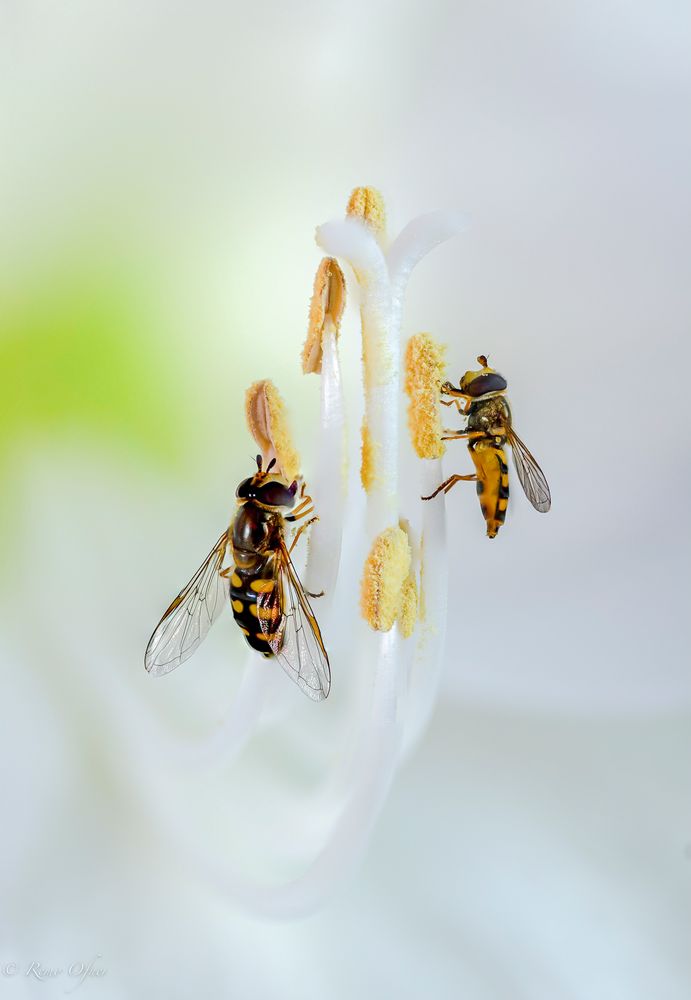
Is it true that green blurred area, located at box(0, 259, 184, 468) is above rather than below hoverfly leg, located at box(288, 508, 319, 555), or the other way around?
above

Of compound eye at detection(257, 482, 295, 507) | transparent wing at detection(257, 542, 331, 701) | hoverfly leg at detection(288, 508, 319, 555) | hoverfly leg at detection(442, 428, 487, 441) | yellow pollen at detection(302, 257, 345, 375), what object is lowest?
transparent wing at detection(257, 542, 331, 701)

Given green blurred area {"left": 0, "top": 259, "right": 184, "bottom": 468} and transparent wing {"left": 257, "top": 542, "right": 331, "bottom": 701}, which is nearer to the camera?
transparent wing {"left": 257, "top": 542, "right": 331, "bottom": 701}

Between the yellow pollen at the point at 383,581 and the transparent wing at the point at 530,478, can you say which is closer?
the yellow pollen at the point at 383,581

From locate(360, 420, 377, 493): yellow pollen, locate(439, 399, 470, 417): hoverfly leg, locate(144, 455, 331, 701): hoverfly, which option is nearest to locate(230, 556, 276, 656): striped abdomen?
locate(144, 455, 331, 701): hoverfly

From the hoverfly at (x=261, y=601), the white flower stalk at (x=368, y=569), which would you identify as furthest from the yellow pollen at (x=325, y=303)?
the hoverfly at (x=261, y=601)

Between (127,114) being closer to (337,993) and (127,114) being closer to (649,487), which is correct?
(649,487)

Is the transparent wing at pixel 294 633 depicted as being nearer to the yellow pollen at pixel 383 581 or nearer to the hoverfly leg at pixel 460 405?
the yellow pollen at pixel 383 581

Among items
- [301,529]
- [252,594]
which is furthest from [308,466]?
[252,594]

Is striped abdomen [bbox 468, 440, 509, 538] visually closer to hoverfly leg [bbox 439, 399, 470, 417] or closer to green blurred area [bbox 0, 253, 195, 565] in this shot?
hoverfly leg [bbox 439, 399, 470, 417]
